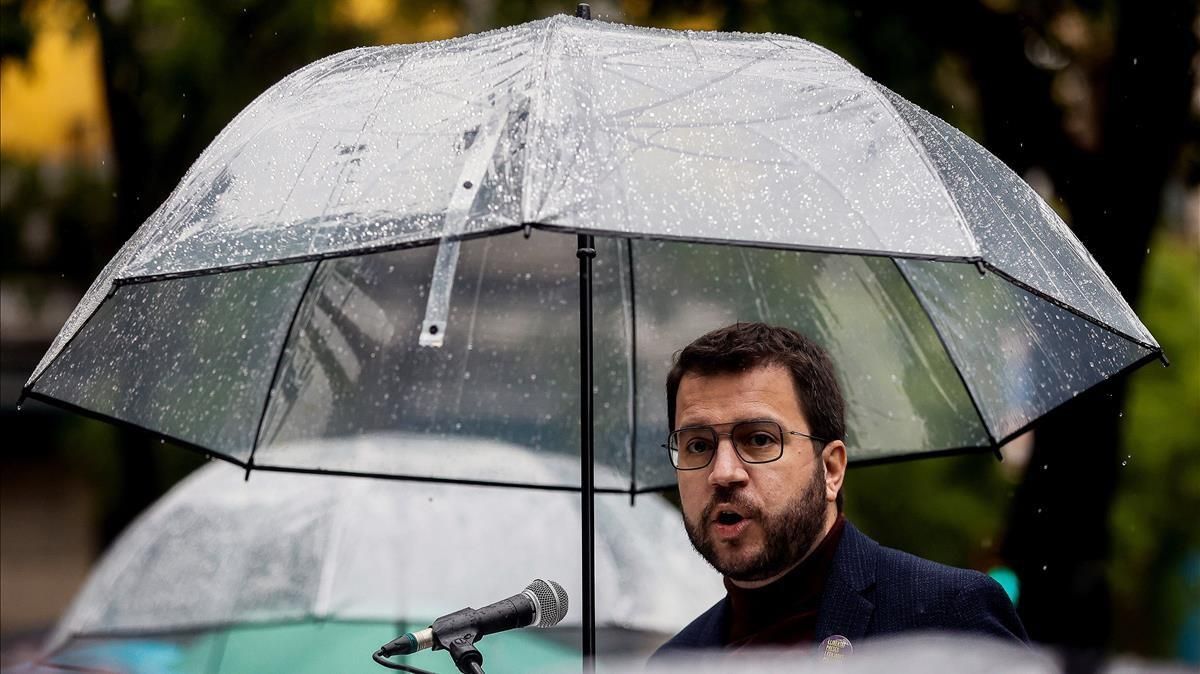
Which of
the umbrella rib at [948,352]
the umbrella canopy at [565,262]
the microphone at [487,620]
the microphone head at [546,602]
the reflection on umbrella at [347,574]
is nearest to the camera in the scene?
the umbrella canopy at [565,262]

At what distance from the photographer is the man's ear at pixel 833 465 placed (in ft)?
13.1

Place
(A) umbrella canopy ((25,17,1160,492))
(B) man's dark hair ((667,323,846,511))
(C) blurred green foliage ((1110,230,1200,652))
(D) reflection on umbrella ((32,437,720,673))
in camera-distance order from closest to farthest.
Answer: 1. (A) umbrella canopy ((25,17,1160,492))
2. (B) man's dark hair ((667,323,846,511))
3. (D) reflection on umbrella ((32,437,720,673))
4. (C) blurred green foliage ((1110,230,1200,652))

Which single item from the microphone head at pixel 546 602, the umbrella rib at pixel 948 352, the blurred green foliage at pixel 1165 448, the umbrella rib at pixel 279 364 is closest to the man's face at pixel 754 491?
the microphone head at pixel 546 602

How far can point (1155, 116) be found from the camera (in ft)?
23.2

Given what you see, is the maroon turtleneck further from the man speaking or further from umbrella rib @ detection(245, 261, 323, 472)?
umbrella rib @ detection(245, 261, 323, 472)

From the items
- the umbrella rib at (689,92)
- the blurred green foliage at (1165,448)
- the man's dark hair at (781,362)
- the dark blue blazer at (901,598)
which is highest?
the blurred green foliage at (1165,448)

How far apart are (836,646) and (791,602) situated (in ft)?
0.67

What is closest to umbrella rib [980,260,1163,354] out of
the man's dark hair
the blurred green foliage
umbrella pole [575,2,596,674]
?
the man's dark hair

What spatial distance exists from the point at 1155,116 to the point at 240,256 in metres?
4.82

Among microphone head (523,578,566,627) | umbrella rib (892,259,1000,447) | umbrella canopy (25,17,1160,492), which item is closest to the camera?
umbrella canopy (25,17,1160,492)

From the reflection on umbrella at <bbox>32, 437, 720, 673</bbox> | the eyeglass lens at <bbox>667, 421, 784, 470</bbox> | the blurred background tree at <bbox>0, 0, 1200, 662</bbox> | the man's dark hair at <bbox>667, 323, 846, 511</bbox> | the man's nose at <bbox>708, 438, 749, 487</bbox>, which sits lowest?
the man's nose at <bbox>708, 438, 749, 487</bbox>

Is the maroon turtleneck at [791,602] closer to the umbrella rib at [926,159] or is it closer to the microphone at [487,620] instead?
the microphone at [487,620]

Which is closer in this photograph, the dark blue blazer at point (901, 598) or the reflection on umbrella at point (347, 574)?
the dark blue blazer at point (901, 598)

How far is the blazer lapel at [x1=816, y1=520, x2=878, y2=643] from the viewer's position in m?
3.82
